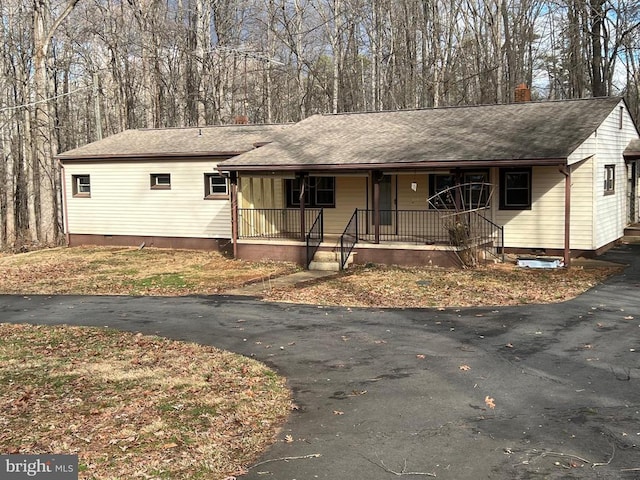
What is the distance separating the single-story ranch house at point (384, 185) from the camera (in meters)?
16.5

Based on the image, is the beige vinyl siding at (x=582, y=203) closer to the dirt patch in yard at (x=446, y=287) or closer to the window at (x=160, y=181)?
the dirt patch in yard at (x=446, y=287)

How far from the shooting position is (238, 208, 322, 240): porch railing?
1956cm

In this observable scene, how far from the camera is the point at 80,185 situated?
2383 cm

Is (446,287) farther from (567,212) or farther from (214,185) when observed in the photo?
(214,185)

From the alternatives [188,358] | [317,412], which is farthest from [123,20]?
[317,412]

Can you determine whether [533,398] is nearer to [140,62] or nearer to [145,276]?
[145,276]

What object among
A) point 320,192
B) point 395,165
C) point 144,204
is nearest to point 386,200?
point 320,192

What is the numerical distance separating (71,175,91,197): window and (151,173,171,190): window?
309 centimetres

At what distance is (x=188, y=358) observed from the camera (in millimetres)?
8375

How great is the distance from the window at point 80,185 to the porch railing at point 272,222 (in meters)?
7.62
